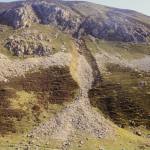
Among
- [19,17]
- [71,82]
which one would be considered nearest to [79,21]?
[19,17]

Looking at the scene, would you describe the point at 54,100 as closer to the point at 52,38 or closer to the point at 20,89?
the point at 20,89

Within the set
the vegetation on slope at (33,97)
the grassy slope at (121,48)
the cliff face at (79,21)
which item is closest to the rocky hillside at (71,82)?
the grassy slope at (121,48)

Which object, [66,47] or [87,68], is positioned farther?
[66,47]

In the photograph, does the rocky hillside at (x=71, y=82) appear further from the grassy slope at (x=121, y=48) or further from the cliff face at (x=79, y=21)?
the cliff face at (x=79, y=21)

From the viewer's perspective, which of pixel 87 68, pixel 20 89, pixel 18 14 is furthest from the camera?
pixel 18 14

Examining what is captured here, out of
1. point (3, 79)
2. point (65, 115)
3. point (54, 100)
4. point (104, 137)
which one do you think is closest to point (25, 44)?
point (3, 79)

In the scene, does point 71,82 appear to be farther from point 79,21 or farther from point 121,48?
point 79,21
